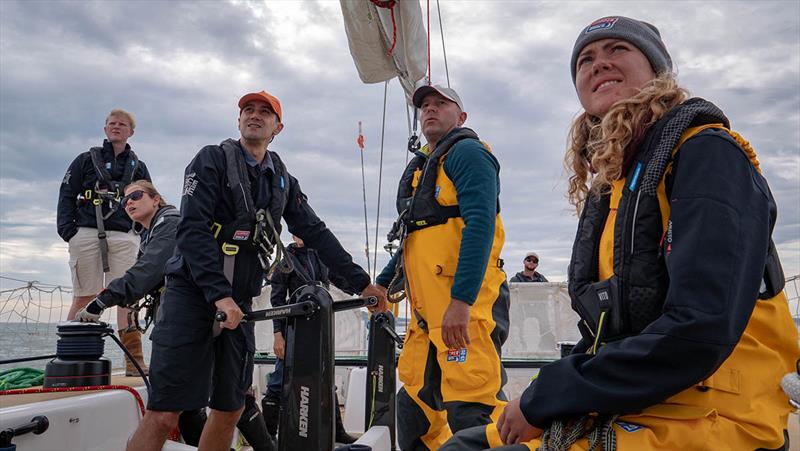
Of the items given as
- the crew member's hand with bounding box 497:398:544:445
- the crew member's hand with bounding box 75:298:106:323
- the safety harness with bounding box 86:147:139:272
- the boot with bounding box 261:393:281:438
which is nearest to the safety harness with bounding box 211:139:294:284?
the crew member's hand with bounding box 75:298:106:323

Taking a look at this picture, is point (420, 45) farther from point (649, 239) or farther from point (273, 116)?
point (649, 239)

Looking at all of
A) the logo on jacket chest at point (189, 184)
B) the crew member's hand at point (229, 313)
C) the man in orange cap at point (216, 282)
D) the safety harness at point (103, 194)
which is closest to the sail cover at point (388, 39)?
the man in orange cap at point (216, 282)

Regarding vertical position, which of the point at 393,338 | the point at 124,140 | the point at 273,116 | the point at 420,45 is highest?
the point at 420,45

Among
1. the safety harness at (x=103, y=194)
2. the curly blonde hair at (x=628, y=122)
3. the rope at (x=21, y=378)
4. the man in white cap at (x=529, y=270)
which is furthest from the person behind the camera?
the man in white cap at (x=529, y=270)

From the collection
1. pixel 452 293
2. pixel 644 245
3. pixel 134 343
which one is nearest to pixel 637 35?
pixel 644 245

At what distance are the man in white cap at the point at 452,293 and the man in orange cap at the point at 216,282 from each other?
0.82 metres

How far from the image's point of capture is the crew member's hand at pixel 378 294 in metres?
3.32

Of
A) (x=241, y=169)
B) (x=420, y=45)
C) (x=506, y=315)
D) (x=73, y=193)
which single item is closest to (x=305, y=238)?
(x=241, y=169)

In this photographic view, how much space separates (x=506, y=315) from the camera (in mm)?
2957

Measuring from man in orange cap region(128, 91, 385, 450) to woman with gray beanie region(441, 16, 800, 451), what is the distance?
1.79 m

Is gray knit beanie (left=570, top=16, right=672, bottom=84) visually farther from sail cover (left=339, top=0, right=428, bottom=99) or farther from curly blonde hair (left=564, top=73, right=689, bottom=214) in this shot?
sail cover (left=339, top=0, right=428, bottom=99)

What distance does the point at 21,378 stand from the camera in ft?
12.2

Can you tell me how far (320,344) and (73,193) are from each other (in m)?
4.20

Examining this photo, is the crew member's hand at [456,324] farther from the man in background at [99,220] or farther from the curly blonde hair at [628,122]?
the man in background at [99,220]
